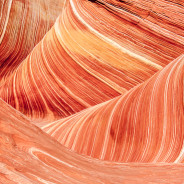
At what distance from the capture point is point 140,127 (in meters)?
1.07

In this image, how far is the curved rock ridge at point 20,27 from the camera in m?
2.57

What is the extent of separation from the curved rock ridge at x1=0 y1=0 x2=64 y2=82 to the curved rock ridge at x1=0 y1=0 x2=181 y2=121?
0.62 metres

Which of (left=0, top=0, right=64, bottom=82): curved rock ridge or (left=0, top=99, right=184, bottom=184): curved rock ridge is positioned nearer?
(left=0, top=99, right=184, bottom=184): curved rock ridge

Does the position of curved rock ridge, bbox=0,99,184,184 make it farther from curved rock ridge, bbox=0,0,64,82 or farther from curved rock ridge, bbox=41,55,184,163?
curved rock ridge, bbox=0,0,64,82

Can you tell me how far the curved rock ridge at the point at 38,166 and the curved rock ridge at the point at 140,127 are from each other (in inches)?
11.0

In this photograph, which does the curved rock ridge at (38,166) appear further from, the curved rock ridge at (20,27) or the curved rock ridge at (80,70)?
the curved rock ridge at (20,27)

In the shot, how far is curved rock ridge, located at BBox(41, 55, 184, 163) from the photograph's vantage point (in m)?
0.94

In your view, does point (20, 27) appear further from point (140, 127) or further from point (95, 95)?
point (140, 127)

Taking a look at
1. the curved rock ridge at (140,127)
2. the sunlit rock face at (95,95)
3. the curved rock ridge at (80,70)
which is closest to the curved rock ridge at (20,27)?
the sunlit rock face at (95,95)

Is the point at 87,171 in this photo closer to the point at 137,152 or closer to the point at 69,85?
the point at 137,152

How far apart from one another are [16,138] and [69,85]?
1321mm

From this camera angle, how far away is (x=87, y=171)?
51 cm

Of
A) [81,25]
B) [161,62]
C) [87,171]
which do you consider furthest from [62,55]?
[87,171]

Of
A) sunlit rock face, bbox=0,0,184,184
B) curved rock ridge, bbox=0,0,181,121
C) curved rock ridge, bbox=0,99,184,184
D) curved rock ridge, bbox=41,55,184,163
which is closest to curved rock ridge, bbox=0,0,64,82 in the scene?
sunlit rock face, bbox=0,0,184,184
